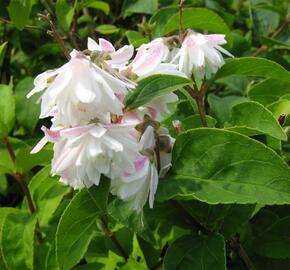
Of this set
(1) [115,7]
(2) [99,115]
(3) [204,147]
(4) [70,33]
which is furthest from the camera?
(1) [115,7]

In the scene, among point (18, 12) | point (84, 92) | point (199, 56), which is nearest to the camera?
point (84, 92)

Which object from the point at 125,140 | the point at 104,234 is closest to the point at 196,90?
the point at 125,140

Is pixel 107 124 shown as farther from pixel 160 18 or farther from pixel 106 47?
pixel 160 18

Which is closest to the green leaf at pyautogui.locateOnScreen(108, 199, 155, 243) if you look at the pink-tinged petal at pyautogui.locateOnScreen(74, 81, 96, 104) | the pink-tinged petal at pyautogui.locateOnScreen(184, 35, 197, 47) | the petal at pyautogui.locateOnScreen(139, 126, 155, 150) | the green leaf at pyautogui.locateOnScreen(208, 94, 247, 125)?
the petal at pyautogui.locateOnScreen(139, 126, 155, 150)

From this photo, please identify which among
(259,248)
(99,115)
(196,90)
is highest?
(99,115)

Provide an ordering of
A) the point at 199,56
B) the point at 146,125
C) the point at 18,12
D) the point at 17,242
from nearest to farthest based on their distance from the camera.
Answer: the point at 146,125 < the point at 199,56 < the point at 17,242 < the point at 18,12

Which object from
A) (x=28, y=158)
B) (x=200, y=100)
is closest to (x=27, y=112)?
(x=28, y=158)

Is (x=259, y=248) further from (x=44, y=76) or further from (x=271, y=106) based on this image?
(x=44, y=76)
